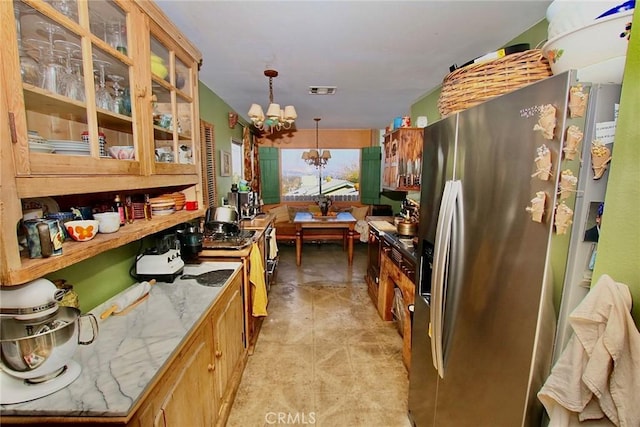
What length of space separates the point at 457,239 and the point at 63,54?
5.32 ft

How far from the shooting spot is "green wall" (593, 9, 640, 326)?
26.1 inches

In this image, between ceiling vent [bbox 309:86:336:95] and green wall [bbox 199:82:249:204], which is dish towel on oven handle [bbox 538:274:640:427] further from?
green wall [bbox 199:82:249:204]

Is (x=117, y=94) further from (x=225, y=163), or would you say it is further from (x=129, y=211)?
(x=225, y=163)

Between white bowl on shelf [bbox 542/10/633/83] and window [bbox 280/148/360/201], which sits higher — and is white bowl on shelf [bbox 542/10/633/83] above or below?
above

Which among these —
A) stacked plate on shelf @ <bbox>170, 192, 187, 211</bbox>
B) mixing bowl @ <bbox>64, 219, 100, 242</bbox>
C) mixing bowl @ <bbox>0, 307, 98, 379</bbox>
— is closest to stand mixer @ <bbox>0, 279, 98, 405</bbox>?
mixing bowl @ <bbox>0, 307, 98, 379</bbox>

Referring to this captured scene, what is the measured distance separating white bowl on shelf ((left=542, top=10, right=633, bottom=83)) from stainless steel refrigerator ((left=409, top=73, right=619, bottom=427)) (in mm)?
111

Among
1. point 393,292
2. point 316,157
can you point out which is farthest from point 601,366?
point 316,157

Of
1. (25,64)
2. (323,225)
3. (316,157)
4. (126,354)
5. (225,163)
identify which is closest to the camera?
(25,64)

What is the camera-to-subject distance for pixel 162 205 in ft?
5.59

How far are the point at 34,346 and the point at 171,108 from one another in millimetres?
1287

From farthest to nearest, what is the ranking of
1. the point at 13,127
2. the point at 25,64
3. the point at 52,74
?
the point at 52,74
the point at 25,64
the point at 13,127

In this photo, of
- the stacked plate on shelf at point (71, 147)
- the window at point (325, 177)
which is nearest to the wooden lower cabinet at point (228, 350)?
the stacked plate on shelf at point (71, 147)

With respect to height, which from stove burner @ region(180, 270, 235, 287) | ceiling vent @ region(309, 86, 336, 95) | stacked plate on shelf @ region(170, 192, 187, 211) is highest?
ceiling vent @ region(309, 86, 336, 95)

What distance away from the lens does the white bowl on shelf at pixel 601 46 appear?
0.76m
